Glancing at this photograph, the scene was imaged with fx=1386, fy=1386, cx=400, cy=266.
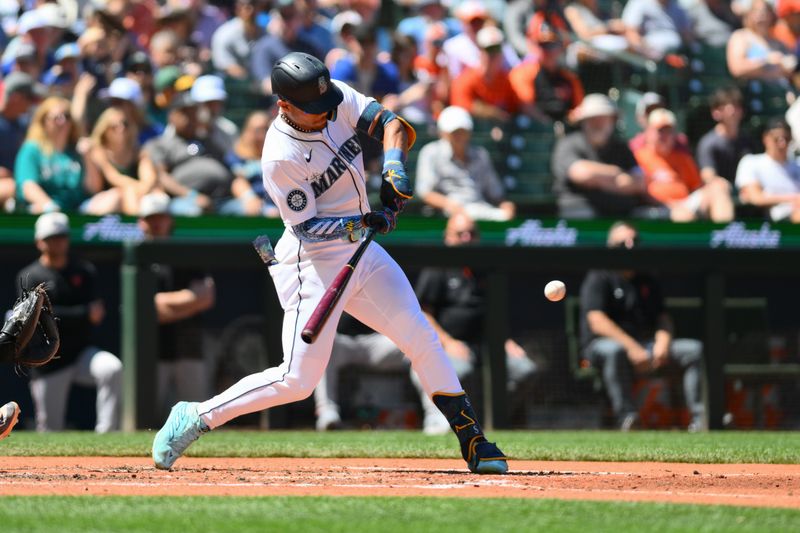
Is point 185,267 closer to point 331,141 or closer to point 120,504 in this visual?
point 331,141

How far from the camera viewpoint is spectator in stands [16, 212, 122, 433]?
984 cm

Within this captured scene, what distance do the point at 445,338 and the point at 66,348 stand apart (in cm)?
277

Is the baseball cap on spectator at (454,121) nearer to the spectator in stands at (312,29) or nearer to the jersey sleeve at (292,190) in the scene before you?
the spectator in stands at (312,29)

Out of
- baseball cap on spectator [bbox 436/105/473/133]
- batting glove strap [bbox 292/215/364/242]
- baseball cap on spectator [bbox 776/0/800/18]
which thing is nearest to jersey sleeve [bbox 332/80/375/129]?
batting glove strap [bbox 292/215/364/242]

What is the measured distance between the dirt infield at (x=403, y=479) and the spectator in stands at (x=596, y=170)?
4.93m

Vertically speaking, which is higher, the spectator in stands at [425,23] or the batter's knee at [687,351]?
the spectator in stands at [425,23]

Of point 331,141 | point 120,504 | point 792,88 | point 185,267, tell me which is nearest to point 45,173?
point 185,267

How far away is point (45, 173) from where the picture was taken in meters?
10.5

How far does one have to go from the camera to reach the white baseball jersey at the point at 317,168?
6.07m

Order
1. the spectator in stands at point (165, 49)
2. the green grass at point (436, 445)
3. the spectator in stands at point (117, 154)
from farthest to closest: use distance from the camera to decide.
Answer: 1. the spectator in stands at point (165, 49)
2. the spectator in stands at point (117, 154)
3. the green grass at point (436, 445)

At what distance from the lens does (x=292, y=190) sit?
19.9 ft

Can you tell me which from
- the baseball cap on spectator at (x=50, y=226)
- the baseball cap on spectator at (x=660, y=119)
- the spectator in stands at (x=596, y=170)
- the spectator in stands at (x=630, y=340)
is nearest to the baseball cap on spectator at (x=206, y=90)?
the baseball cap on spectator at (x=50, y=226)

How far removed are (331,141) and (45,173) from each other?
16.4 feet

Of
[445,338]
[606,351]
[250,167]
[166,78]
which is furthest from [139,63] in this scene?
[606,351]
